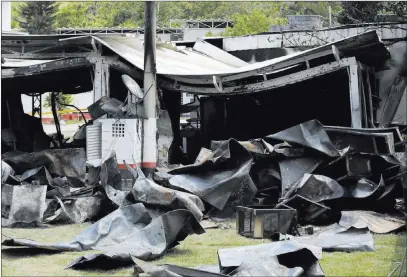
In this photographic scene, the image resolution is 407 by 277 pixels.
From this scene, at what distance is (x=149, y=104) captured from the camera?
50.1 feet

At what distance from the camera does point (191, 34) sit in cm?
3338

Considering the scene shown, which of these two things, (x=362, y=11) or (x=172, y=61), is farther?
(x=362, y=11)

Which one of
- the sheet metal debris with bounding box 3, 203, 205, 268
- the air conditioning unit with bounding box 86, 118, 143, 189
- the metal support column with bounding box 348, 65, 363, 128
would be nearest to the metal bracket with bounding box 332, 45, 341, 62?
the metal support column with bounding box 348, 65, 363, 128

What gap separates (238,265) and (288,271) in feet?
1.84

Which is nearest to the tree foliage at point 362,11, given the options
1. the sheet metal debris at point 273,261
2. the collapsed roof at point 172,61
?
the collapsed roof at point 172,61

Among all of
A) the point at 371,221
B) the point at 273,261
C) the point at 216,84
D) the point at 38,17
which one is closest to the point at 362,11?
the point at 216,84

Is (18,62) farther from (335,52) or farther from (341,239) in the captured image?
(341,239)

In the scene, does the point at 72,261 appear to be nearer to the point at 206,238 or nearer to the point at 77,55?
the point at 206,238

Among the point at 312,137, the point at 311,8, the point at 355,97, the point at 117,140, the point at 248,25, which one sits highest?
the point at 311,8

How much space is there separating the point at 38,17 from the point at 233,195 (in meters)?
44.8

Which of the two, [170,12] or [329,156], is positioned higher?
[170,12]

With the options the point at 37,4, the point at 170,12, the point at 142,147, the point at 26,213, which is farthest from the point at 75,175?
the point at 37,4

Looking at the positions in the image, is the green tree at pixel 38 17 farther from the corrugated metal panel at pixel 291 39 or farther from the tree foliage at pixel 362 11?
the corrugated metal panel at pixel 291 39

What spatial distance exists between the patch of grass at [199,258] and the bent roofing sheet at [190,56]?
20.1ft
